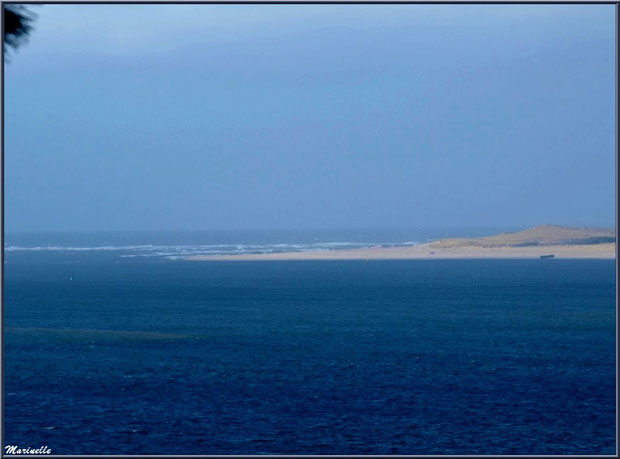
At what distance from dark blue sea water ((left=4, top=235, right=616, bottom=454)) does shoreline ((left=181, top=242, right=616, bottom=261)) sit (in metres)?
35.4

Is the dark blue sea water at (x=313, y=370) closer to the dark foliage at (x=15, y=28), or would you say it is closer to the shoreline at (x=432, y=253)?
→ the dark foliage at (x=15, y=28)

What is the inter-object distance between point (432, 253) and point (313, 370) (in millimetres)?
84145

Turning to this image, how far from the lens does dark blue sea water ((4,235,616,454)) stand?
18.4 m

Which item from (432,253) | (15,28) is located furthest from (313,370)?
(432,253)

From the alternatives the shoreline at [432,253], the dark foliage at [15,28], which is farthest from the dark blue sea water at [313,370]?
the shoreline at [432,253]

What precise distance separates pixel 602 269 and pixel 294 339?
58604mm

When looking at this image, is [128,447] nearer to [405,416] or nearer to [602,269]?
[405,416]

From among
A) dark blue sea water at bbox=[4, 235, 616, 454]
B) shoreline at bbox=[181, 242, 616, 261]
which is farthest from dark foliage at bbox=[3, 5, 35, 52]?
shoreline at bbox=[181, 242, 616, 261]

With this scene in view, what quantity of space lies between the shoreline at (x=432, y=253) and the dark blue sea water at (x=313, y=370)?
116 ft

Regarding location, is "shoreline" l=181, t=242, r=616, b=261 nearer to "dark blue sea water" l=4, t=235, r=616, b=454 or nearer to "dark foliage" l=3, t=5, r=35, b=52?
"dark blue sea water" l=4, t=235, r=616, b=454

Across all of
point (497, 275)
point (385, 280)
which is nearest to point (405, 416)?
point (385, 280)

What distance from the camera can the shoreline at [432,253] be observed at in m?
96.4

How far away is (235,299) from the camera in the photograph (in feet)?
182

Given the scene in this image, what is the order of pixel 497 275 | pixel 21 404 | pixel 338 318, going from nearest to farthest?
pixel 21 404, pixel 338 318, pixel 497 275
